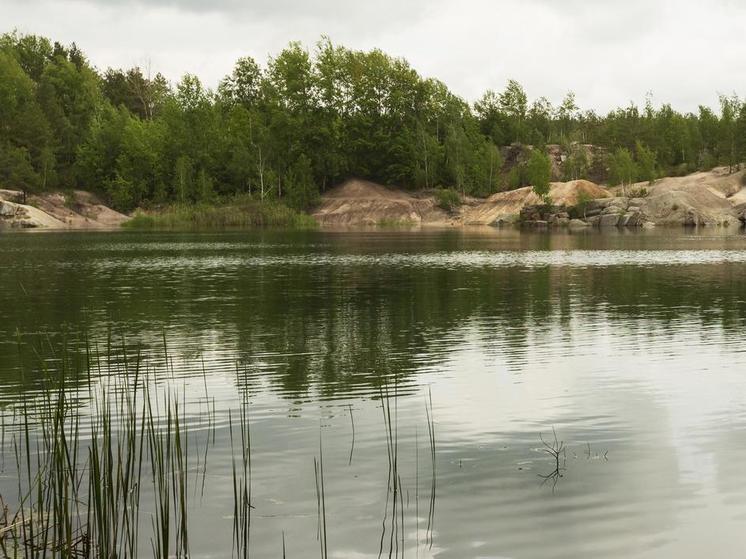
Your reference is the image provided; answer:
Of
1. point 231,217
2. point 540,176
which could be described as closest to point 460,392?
point 540,176

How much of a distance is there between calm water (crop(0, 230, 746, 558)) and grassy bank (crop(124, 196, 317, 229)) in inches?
2956

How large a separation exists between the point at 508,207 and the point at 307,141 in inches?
1231

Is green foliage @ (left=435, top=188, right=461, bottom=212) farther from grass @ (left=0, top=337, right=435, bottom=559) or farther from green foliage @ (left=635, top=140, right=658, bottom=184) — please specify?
grass @ (left=0, top=337, right=435, bottom=559)

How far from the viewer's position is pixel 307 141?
12662 cm

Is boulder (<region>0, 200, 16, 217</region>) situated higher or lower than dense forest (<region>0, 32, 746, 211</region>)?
lower

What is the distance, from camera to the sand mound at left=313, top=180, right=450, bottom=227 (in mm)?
121000

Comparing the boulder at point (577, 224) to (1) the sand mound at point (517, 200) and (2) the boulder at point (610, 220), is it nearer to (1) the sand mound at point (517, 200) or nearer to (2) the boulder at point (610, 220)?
(2) the boulder at point (610, 220)

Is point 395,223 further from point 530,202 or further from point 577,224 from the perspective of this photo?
point 577,224

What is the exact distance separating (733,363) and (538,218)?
95097 millimetres

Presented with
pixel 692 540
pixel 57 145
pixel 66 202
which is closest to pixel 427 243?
pixel 692 540

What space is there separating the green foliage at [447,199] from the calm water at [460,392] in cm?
8161

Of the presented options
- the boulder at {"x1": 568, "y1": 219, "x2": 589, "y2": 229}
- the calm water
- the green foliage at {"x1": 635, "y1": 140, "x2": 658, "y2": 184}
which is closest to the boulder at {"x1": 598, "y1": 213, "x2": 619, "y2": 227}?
the boulder at {"x1": 568, "y1": 219, "x2": 589, "y2": 229}

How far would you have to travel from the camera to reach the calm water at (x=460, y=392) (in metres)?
9.14

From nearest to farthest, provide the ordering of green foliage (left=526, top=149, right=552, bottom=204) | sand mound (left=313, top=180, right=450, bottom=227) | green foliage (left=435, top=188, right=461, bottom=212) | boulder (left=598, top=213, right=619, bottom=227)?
boulder (left=598, top=213, right=619, bottom=227) → green foliage (left=526, top=149, right=552, bottom=204) → sand mound (left=313, top=180, right=450, bottom=227) → green foliage (left=435, top=188, right=461, bottom=212)
